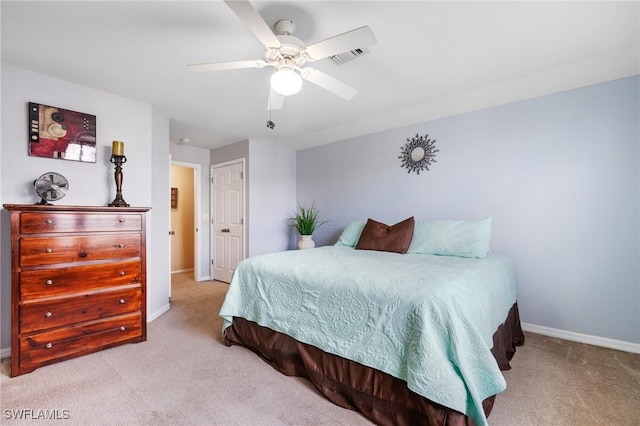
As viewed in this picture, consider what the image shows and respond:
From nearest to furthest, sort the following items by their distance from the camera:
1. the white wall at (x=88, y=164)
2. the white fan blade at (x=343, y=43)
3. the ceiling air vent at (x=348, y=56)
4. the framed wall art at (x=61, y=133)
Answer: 1. the white fan blade at (x=343, y=43)
2. the ceiling air vent at (x=348, y=56)
3. the white wall at (x=88, y=164)
4. the framed wall art at (x=61, y=133)

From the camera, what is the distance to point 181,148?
4684mm

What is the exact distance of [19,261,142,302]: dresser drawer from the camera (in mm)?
1985

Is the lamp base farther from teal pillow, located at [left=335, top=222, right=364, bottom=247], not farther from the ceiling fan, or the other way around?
teal pillow, located at [left=335, top=222, right=364, bottom=247]

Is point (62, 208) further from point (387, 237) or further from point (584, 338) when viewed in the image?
point (584, 338)

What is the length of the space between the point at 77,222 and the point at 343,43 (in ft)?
7.57

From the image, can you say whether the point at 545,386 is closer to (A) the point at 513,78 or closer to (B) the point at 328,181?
(A) the point at 513,78

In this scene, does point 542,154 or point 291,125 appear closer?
point 542,154

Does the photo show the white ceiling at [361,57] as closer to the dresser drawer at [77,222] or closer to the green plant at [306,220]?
the dresser drawer at [77,222]

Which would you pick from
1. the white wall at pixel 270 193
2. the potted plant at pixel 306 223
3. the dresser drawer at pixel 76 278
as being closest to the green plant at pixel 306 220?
the potted plant at pixel 306 223

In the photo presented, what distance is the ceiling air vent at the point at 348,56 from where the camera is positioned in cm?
210

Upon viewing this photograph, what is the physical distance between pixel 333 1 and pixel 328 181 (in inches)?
113

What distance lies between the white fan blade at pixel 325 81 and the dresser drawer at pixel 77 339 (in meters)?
2.41

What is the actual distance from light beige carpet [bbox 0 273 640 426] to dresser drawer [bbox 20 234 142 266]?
2.51ft

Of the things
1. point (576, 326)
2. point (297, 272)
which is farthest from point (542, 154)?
point (297, 272)
